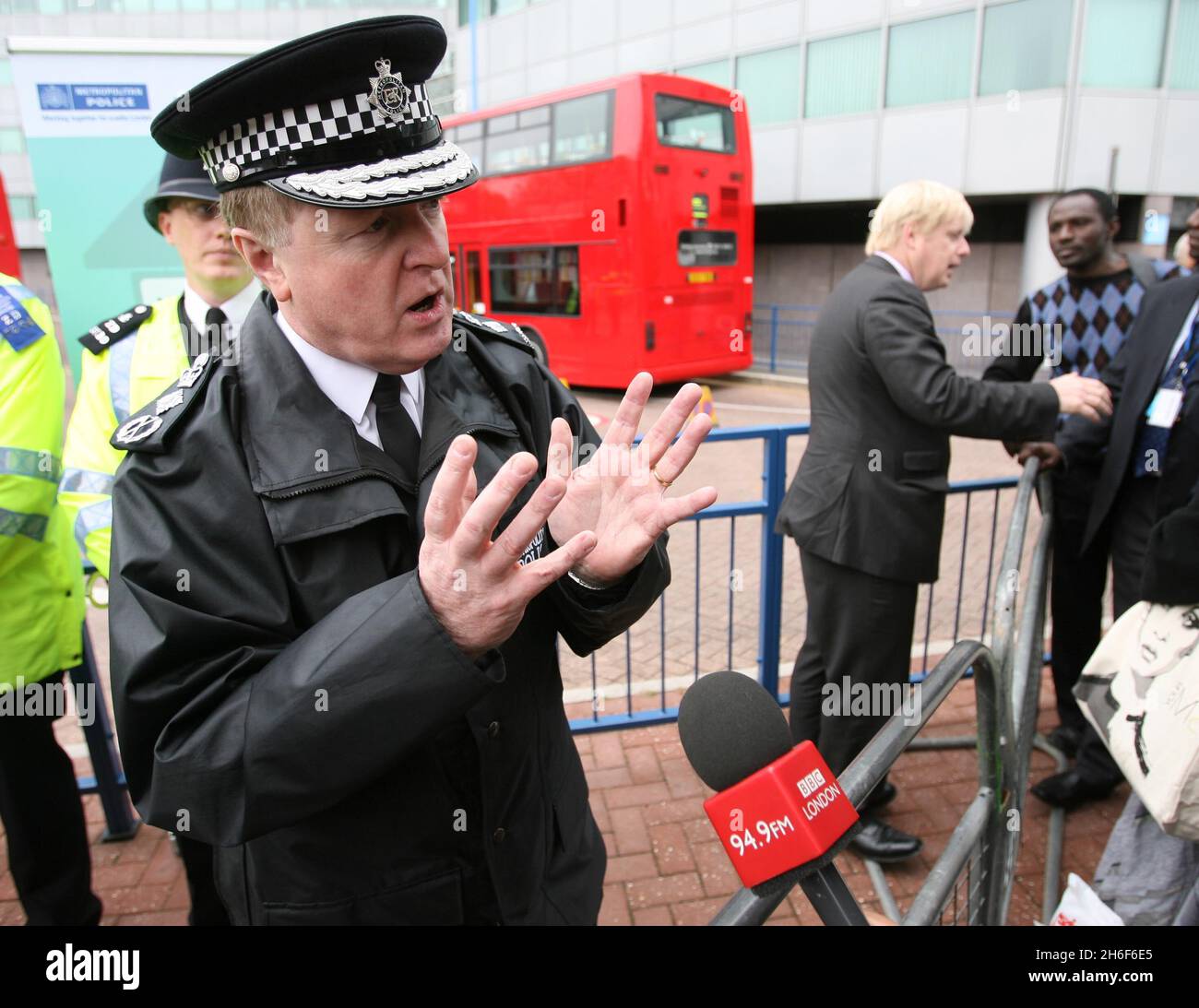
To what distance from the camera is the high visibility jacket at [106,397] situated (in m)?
2.33

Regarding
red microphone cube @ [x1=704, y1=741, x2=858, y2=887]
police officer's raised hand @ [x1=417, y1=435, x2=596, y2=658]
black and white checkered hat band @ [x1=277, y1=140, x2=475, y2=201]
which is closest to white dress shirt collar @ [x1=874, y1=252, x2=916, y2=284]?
black and white checkered hat band @ [x1=277, y1=140, x2=475, y2=201]

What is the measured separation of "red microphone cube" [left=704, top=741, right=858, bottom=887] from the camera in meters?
0.85

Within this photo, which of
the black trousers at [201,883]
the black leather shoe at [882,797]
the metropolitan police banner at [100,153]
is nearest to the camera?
the black trousers at [201,883]

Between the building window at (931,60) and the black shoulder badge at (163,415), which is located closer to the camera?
the black shoulder badge at (163,415)

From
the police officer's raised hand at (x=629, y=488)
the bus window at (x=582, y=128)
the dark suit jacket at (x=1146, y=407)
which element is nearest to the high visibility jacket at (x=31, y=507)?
the police officer's raised hand at (x=629, y=488)

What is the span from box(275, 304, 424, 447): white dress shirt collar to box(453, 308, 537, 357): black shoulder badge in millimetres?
304

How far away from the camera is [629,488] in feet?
4.26

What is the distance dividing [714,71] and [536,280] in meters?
8.73

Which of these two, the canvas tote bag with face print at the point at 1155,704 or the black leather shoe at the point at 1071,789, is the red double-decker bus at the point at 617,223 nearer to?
the black leather shoe at the point at 1071,789

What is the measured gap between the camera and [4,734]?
2.36m

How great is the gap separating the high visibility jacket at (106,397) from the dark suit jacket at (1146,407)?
9.87 feet

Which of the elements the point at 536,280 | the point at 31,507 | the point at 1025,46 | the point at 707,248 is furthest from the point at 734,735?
the point at 1025,46

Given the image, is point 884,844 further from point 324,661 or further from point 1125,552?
point 324,661
